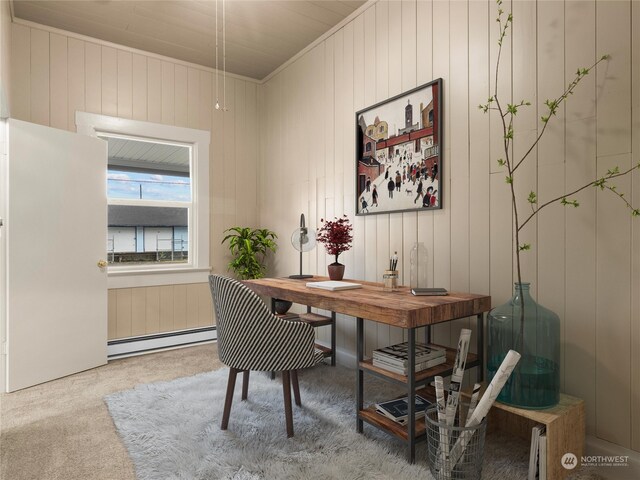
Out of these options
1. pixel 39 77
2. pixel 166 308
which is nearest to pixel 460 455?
pixel 166 308

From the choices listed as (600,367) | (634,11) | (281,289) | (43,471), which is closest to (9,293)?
(43,471)

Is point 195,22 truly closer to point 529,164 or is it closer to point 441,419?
point 529,164

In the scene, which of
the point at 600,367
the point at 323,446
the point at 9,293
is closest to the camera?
the point at 600,367

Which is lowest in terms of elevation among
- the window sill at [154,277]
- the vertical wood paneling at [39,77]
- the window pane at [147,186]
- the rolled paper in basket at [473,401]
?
the rolled paper in basket at [473,401]

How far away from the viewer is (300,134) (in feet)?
12.4

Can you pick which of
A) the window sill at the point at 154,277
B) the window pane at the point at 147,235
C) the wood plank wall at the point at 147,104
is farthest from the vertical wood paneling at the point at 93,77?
the window sill at the point at 154,277

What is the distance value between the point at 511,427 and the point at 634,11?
1.98 meters

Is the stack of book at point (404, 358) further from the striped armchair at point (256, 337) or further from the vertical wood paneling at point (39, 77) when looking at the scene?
the vertical wood paneling at point (39, 77)

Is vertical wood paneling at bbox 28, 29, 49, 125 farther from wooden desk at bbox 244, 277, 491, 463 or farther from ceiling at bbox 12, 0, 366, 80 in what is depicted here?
wooden desk at bbox 244, 277, 491, 463

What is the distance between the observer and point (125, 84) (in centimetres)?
367

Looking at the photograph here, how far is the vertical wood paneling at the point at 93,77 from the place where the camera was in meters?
3.50

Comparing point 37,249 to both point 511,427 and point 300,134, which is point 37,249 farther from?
point 511,427

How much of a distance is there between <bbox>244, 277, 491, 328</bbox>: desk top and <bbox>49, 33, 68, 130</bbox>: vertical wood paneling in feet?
8.26

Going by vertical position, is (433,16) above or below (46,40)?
below
